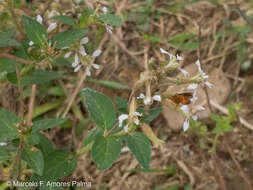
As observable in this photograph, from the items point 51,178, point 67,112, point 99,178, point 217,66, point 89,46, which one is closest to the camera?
point 51,178

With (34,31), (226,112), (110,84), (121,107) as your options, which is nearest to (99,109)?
(121,107)

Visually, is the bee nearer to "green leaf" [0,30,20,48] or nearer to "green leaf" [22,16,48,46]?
"green leaf" [22,16,48,46]

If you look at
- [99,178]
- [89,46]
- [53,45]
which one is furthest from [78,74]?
[53,45]

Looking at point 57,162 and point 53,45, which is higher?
point 53,45

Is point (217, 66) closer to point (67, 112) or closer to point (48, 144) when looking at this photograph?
point (67, 112)

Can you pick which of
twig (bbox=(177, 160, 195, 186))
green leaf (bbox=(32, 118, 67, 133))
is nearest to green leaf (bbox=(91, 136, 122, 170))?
green leaf (bbox=(32, 118, 67, 133))

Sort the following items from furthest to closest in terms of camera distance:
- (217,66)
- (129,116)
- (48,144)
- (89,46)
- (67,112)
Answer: (217,66), (67,112), (89,46), (48,144), (129,116)

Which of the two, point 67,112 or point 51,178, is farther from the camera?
point 67,112
